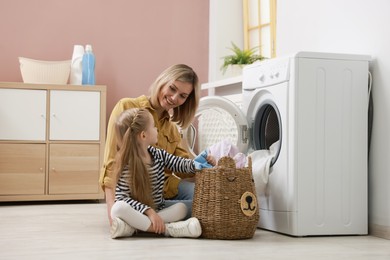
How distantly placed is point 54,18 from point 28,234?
239cm

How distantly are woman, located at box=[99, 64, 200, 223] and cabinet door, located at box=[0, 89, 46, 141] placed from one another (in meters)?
1.57

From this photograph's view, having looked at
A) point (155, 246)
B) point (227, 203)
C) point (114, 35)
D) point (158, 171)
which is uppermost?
point (114, 35)

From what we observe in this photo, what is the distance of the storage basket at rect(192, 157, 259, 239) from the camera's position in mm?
2564

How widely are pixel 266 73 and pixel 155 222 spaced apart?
3.00ft

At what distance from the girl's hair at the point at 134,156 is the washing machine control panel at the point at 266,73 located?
2.08 ft

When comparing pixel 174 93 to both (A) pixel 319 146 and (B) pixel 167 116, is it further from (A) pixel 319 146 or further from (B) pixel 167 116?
(A) pixel 319 146

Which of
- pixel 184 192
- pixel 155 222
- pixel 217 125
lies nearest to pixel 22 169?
pixel 217 125

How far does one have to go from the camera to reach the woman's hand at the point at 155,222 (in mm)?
2580

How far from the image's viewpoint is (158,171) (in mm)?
2711

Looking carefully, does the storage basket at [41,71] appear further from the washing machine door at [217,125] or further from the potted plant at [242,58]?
the potted plant at [242,58]

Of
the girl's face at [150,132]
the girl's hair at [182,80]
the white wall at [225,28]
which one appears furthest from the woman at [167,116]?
the white wall at [225,28]

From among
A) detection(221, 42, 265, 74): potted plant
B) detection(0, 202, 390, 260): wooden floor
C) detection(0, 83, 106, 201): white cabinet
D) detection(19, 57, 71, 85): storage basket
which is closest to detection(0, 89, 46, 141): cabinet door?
detection(0, 83, 106, 201): white cabinet

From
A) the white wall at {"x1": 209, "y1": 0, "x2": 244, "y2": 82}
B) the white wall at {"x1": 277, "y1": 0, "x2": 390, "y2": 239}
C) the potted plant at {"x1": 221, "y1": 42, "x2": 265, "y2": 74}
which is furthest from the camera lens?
the white wall at {"x1": 209, "y1": 0, "x2": 244, "y2": 82}

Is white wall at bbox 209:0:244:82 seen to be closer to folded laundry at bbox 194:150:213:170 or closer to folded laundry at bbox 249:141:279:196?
folded laundry at bbox 249:141:279:196
